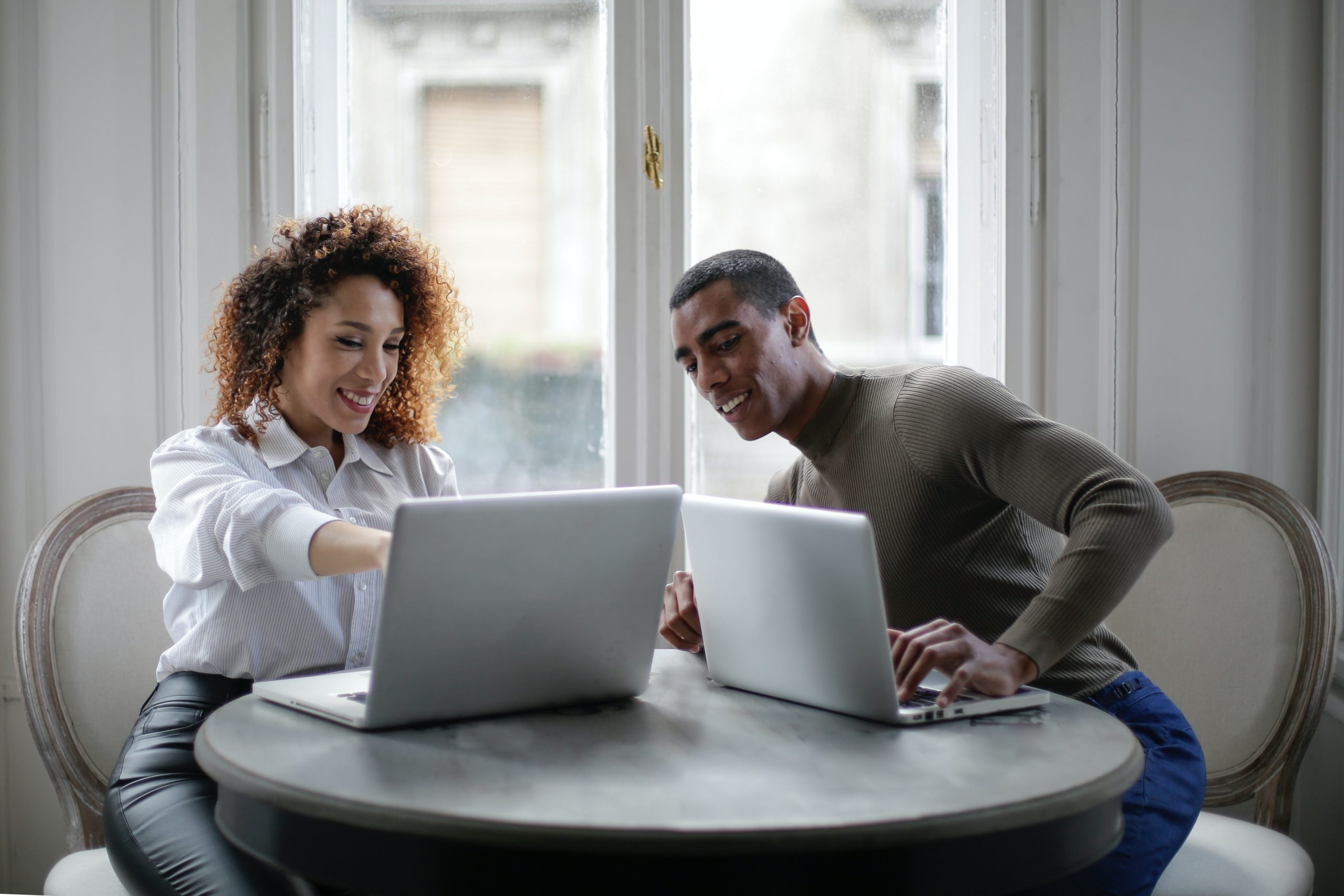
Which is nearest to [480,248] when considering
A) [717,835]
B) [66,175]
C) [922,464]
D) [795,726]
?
[66,175]

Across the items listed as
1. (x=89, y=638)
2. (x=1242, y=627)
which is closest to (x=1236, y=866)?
(x=1242, y=627)

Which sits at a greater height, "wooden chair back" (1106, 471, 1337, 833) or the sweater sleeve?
the sweater sleeve

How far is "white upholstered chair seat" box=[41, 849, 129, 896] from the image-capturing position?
1408 mm

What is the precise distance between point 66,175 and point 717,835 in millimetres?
2154

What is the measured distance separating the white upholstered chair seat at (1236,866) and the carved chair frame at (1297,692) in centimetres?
17

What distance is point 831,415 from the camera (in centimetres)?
165

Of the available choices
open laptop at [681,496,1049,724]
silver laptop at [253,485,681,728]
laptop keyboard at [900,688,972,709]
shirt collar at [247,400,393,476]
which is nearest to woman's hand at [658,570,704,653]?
open laptop at [681,496,1049,724]

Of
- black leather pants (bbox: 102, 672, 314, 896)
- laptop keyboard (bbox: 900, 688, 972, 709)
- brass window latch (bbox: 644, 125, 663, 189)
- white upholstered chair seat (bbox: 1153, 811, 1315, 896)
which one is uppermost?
brass window latch (bbox: 644, 125, 663, 189)

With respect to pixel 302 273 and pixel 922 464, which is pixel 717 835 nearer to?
pixel 922 464

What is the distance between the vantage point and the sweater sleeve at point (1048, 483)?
128cm

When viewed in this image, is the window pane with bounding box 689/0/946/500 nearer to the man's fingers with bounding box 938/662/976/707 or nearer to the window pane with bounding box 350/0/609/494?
the window pane with bounding box 350/0/609/494

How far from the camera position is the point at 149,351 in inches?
86.7

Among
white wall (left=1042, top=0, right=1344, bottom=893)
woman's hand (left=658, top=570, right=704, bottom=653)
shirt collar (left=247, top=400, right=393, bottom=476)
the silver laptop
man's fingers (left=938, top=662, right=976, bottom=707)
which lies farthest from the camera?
white wall (left=1042, top=0, right=1344, bottom=893)

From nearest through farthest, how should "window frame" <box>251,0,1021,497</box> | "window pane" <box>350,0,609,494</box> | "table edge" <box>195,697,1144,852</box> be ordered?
"table edge" <box>195,697,1144,852</box> → "window frame" <box>251,0,1021,497</box> → "window pane" <box>350,0,609,494</box>
